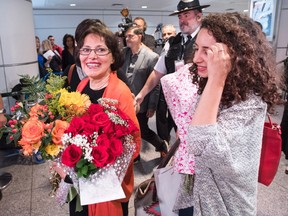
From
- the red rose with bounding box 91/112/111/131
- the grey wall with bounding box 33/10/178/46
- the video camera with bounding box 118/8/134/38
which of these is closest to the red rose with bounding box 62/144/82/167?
the red rose with bounding box 91/112/111/131

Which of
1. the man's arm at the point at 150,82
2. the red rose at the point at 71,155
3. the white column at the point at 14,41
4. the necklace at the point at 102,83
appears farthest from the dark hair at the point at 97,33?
the white column at the point at 14,41

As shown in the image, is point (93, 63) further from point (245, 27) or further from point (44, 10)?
point (44, 10)

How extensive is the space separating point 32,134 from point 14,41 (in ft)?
11.2

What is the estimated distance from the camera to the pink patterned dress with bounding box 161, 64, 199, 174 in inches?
42.3

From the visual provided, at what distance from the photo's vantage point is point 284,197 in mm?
2346

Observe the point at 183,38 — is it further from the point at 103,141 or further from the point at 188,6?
the point at 103,141

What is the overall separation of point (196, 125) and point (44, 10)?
1164cm

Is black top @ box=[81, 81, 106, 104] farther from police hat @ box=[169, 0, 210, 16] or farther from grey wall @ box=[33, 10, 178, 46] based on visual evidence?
grey wall @ box=[33, 10, 178, 46]

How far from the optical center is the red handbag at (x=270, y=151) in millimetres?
1012

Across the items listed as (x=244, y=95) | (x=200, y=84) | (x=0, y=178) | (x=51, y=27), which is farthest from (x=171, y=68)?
(x=51, y=27)

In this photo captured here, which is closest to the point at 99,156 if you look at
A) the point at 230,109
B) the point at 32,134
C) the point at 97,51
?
the point at 32,134

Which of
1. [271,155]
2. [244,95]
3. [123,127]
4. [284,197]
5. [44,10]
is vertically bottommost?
[284,197]

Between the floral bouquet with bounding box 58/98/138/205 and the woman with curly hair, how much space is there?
1.03 feet

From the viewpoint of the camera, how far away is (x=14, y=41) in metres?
3.72
